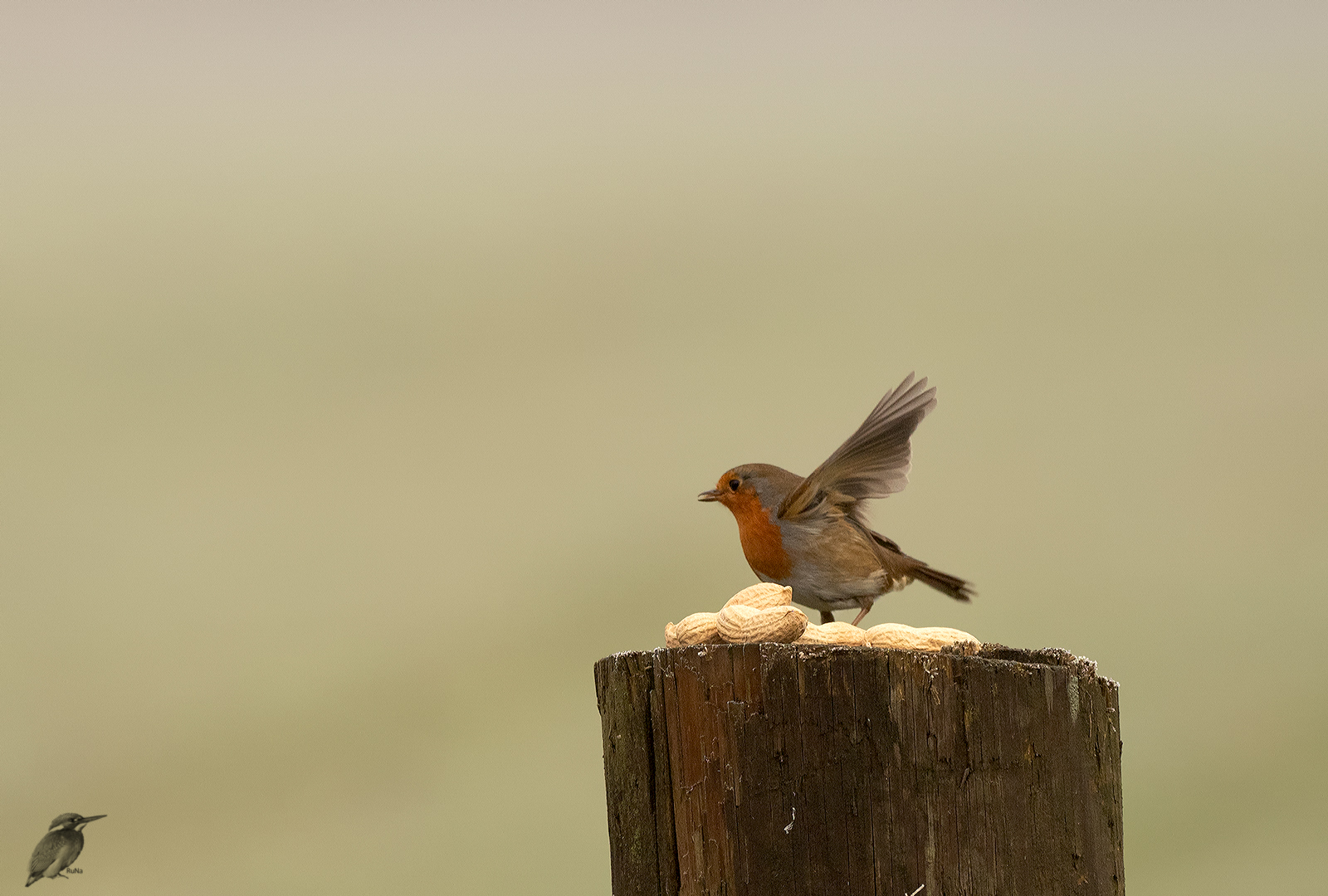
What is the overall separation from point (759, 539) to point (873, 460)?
0.54 m

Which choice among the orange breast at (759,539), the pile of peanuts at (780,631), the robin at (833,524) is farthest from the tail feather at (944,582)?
the pile of peanuts at (780,631)

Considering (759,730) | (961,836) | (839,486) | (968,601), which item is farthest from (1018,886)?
(968,601)

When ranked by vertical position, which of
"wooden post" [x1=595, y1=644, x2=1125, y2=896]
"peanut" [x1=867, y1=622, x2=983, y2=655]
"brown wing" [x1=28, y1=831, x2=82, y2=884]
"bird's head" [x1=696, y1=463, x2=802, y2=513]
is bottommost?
"brown wing" [x1=28, y1=831, x2=82, y2=884]

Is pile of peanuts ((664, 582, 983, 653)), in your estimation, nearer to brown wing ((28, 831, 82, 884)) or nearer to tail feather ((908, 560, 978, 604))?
tail feather ((908, 560, 978, 604))

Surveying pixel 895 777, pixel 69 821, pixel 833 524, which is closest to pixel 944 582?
pixel 833 524

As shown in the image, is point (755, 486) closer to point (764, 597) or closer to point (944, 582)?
point (944, 582)

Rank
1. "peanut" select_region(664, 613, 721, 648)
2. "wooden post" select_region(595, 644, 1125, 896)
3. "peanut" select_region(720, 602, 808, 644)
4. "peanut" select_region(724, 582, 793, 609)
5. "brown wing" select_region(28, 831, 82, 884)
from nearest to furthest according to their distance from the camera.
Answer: "wooden post" select_region(595, 644, 1125, 896) → "peanut" select_region(720, 602, 808, 644) → "peanut" select_region(664, 613, 721, 648) → "peanut" select_region(724, 582, 793, 609) → "brown wing" select_region(28, 831, 82, 884)

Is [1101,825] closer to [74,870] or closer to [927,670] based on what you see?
[927,670]

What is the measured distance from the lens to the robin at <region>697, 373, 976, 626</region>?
12.7 ft

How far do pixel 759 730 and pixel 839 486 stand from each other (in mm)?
2020

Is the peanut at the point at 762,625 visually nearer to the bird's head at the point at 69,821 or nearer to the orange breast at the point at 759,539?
the orange breast at the point at 759,539

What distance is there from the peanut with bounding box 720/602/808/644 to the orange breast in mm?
1621

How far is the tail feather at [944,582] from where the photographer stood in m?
4.29

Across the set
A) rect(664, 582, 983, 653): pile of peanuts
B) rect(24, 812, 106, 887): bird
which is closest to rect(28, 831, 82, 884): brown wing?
rect(24, 812, 106, 887): bird
